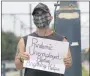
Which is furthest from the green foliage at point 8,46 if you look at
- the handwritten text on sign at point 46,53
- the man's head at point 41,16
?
the man's head at point 41,16

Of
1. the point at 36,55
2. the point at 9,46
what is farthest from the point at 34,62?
the point at 9,46

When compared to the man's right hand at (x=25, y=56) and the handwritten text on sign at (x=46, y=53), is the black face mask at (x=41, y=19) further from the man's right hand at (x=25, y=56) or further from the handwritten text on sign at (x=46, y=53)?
the man's right hand at (x=25, y=56)

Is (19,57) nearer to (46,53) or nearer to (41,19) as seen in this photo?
(46,53)

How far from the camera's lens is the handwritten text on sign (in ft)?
14.0

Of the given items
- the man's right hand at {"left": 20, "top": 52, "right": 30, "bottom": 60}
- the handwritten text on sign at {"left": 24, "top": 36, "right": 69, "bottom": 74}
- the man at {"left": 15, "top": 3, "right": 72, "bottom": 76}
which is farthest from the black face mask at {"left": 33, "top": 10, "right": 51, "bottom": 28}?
the man's right hand at {"left": 20, "top": 52, "right": 30, "bottom": 60}

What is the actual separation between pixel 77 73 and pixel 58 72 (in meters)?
2.77

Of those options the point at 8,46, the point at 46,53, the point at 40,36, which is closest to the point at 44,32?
the point at 40,36

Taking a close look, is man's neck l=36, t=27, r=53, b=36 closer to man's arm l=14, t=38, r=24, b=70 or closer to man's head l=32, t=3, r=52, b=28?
man's head l=32, t=3, r=52, b=28

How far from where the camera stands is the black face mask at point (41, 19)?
4.16 meters

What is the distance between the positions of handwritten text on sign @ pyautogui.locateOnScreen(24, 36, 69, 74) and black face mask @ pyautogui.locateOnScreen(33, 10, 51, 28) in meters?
0.18

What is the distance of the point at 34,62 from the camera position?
14.2 feet

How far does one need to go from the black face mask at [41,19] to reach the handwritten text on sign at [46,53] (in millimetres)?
179

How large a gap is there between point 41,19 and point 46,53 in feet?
1.40

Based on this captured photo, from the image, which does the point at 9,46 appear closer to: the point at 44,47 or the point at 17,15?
the point at 17,15
